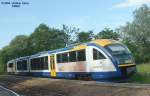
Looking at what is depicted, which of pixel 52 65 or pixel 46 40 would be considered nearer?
pixel 52 65

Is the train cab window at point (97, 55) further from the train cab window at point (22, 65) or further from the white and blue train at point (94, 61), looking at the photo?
the train cab window at point (22, 65)

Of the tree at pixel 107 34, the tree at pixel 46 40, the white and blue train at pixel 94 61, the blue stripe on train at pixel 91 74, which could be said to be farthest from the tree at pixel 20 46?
the white and blue train at pixel 94 61

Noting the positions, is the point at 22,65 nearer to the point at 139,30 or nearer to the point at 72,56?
the point at 72,56

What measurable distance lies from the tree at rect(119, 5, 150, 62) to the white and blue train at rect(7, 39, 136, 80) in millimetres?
47065

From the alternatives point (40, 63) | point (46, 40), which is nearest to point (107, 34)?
point (46, 40)

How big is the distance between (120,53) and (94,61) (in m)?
2.04

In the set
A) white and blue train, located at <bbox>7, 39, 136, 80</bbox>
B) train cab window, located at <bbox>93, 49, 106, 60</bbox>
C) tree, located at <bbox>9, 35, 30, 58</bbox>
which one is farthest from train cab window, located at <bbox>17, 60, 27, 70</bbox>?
tree, located at <bbox>9, 35, 30, 58</bbox>

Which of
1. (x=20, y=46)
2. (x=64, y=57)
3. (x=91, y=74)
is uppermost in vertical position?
(x=20, y=46)

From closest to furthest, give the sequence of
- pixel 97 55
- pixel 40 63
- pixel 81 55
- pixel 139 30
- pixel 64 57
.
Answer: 1. pixel 97 55
2. pixel 81 55
3. pixel 64 57
4. pixel 40 63
5. pixel 139 30

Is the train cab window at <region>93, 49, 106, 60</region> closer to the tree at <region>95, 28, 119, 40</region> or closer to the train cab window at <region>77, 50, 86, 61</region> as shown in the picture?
the train cab window at <region>77, 50, 86, 61</region>

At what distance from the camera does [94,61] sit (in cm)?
2992

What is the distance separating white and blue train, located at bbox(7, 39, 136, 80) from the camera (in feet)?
92.9

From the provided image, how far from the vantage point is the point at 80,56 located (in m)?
32.1

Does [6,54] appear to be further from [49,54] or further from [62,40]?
[49,54]
